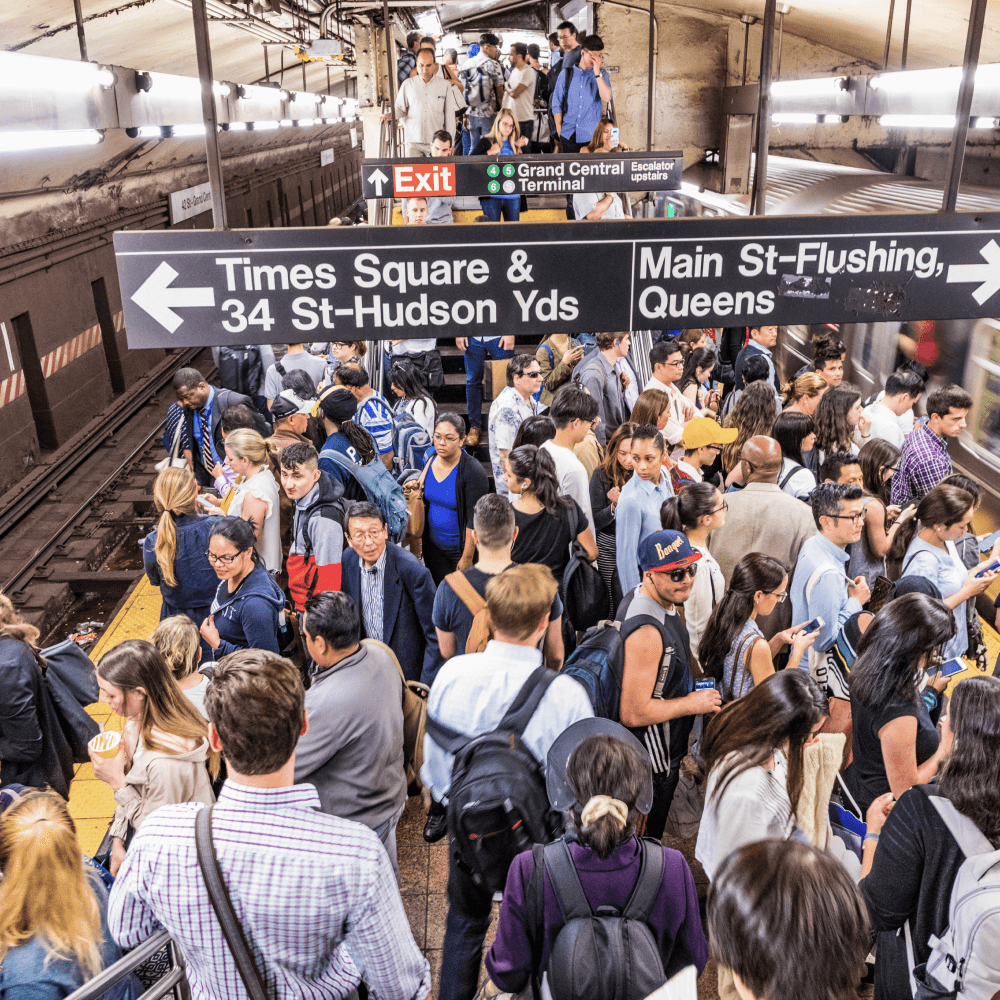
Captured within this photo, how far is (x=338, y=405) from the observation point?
5496 mm

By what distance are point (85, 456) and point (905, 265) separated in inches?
410

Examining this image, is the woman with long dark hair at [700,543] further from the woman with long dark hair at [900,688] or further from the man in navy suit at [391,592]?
the man in navy suit at [391,592]

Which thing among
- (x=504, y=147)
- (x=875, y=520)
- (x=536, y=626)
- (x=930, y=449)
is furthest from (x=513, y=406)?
(x=504, y=147)

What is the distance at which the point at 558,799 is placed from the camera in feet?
8.14

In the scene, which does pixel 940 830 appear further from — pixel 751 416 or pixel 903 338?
pixel 903 338

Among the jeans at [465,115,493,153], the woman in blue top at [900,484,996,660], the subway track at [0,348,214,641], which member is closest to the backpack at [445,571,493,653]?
the woman in blue top at [900,484,996,660]

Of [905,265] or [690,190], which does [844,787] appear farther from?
[690,190]

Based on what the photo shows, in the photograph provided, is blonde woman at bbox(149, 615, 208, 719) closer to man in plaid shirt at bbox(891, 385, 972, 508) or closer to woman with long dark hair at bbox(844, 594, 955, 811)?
woman with long dark hair at bbox(844, 594, 955, 811)

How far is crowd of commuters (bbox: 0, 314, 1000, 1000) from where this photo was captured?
1996 mm

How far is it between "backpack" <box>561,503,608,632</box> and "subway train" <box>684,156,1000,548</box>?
7.08 feet

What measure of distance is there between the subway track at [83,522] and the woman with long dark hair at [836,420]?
5523mm

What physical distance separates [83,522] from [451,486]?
582 centimetres

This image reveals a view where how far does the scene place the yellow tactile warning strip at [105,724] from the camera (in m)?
4.54

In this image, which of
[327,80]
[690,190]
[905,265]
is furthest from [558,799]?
[327,80]
